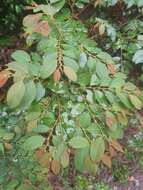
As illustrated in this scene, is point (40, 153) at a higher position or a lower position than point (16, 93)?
lower

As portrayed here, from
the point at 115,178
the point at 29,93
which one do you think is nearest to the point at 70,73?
the point at 29,93

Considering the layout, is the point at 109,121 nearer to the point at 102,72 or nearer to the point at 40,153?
the point at 102,72

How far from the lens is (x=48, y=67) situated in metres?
1.54

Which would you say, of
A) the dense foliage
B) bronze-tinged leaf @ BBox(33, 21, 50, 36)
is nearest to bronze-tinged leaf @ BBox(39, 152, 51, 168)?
the dense foliage

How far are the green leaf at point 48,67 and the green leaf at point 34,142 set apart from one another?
27cm

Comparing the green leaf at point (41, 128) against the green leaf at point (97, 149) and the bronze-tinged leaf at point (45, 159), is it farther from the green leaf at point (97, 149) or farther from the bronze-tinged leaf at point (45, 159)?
the green leaf at point (97, 149)

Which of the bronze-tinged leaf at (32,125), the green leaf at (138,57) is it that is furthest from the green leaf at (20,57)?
the green leaf at (138,57)

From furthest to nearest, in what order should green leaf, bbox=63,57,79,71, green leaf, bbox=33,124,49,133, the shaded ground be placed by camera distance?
1. the shaded ground
2. green leaf, bbox=33,124,49,133
3. green leaf, bbox=63,57,79,71

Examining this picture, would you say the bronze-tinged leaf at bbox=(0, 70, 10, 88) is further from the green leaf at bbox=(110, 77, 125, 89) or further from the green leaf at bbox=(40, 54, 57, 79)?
the green leaf at bbox=(110, 77, 125, 89)

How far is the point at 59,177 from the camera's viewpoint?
8.92 feet

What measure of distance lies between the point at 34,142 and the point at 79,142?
193 millimetres

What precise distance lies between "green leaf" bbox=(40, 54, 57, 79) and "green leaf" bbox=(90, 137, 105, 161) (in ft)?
1.04

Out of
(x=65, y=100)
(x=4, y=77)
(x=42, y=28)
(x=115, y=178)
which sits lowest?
(x=115, y=178)

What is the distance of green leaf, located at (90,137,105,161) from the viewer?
1.58 m
